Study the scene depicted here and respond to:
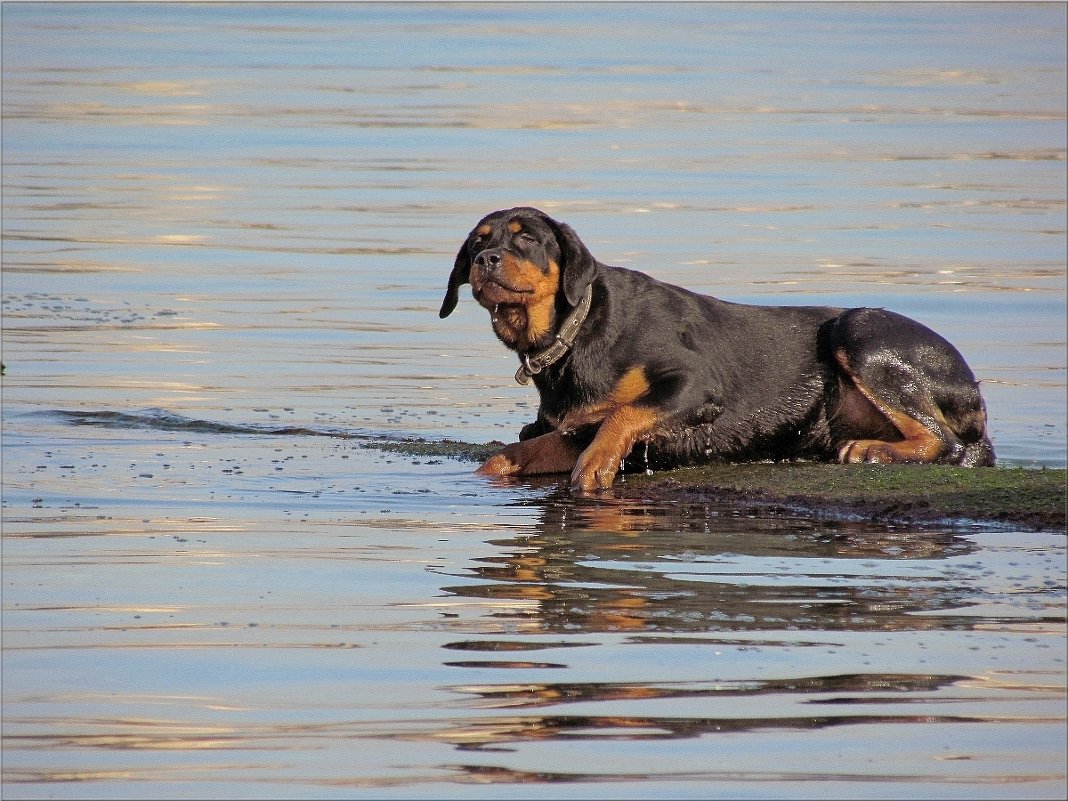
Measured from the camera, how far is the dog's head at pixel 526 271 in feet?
29.2

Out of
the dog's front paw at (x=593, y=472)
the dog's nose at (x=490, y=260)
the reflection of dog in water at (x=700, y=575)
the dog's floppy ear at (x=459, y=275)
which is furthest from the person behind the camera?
the dog's floppy ear at (x=459, y=275)

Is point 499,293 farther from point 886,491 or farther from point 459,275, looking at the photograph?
point 886,491

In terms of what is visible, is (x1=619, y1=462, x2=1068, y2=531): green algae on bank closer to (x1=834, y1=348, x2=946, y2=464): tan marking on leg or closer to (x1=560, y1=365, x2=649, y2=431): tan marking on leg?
(x1=834, y1=348, x2=946, y2=464): tan marking on leg

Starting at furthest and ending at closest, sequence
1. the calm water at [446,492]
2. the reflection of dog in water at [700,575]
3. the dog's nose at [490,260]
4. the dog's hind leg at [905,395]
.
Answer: the dog's hind leg at [905,395], the dog's nose at [490,260], the reflection of dog in water at [700,575], the calm water at [446,492]

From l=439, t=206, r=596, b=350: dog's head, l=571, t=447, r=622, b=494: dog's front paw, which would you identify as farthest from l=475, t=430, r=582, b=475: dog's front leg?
l=439, t=206, r=596, b=350: dog's head

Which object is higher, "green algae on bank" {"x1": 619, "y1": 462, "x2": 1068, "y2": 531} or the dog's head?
the dog's head

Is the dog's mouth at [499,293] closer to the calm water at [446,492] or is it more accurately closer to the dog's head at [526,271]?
the dog's head at [526,271]

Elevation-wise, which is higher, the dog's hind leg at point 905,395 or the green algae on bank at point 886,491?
the dog's hind leg at point 905,395

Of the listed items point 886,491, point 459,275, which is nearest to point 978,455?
point 886,491

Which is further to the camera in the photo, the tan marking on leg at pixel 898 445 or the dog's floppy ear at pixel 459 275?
the dog's floppy ear at pixel 459 275

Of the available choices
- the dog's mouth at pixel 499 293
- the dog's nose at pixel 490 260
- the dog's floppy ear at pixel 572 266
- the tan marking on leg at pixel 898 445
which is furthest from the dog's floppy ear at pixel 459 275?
the tan marking on leg at pixel 898 445

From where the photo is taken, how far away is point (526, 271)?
8.93 meters

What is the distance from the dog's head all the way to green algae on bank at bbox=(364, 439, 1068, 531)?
2.99 ft

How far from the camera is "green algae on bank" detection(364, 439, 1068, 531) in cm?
773
